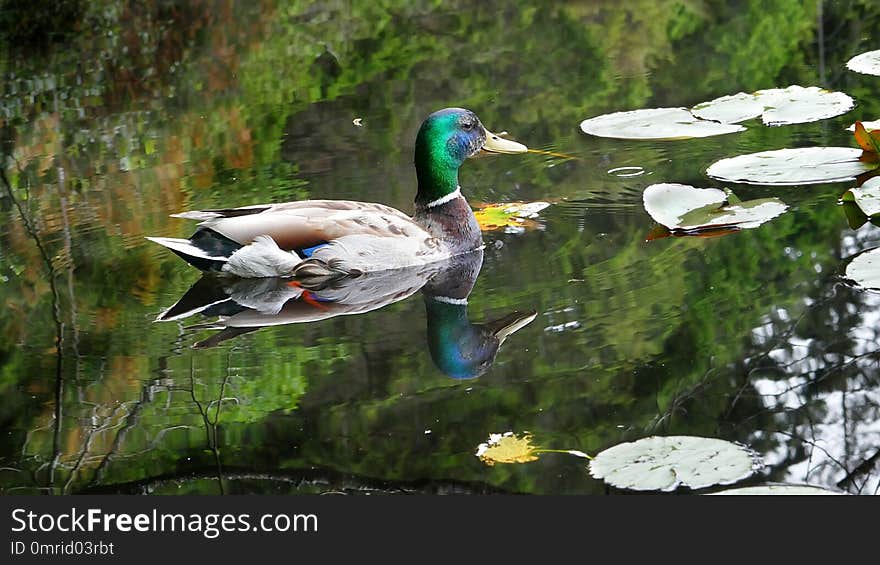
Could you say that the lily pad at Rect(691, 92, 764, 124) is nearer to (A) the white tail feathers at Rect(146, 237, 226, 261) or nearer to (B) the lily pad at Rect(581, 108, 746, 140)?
(B) the lily pad at Rect(581, 108, 746, 140)

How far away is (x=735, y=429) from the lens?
4.03m

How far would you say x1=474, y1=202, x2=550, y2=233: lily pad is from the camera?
6.18 m

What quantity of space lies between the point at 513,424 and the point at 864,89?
4.59 metres

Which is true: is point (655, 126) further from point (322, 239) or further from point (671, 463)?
point (671, 463)

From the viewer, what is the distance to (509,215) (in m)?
6.31

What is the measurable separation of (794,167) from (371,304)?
226 cm

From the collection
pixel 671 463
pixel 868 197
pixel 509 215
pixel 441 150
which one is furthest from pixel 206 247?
pixel 868 197

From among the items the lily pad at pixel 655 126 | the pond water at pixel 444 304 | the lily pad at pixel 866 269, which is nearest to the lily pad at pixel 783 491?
the pond water at pixel 444 304

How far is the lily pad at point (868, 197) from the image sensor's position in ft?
18.1

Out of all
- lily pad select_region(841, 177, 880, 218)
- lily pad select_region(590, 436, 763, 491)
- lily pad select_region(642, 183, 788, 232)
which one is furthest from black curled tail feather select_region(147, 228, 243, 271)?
lily pad select_region(841, 177, 880, 218)

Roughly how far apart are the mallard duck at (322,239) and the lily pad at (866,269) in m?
1.76

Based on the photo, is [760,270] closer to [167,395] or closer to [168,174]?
[167,395]

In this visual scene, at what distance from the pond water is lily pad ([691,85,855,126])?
Result: 0.11 metres

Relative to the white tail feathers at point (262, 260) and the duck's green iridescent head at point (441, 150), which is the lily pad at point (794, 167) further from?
the white tail feathers at point (262, 260)
